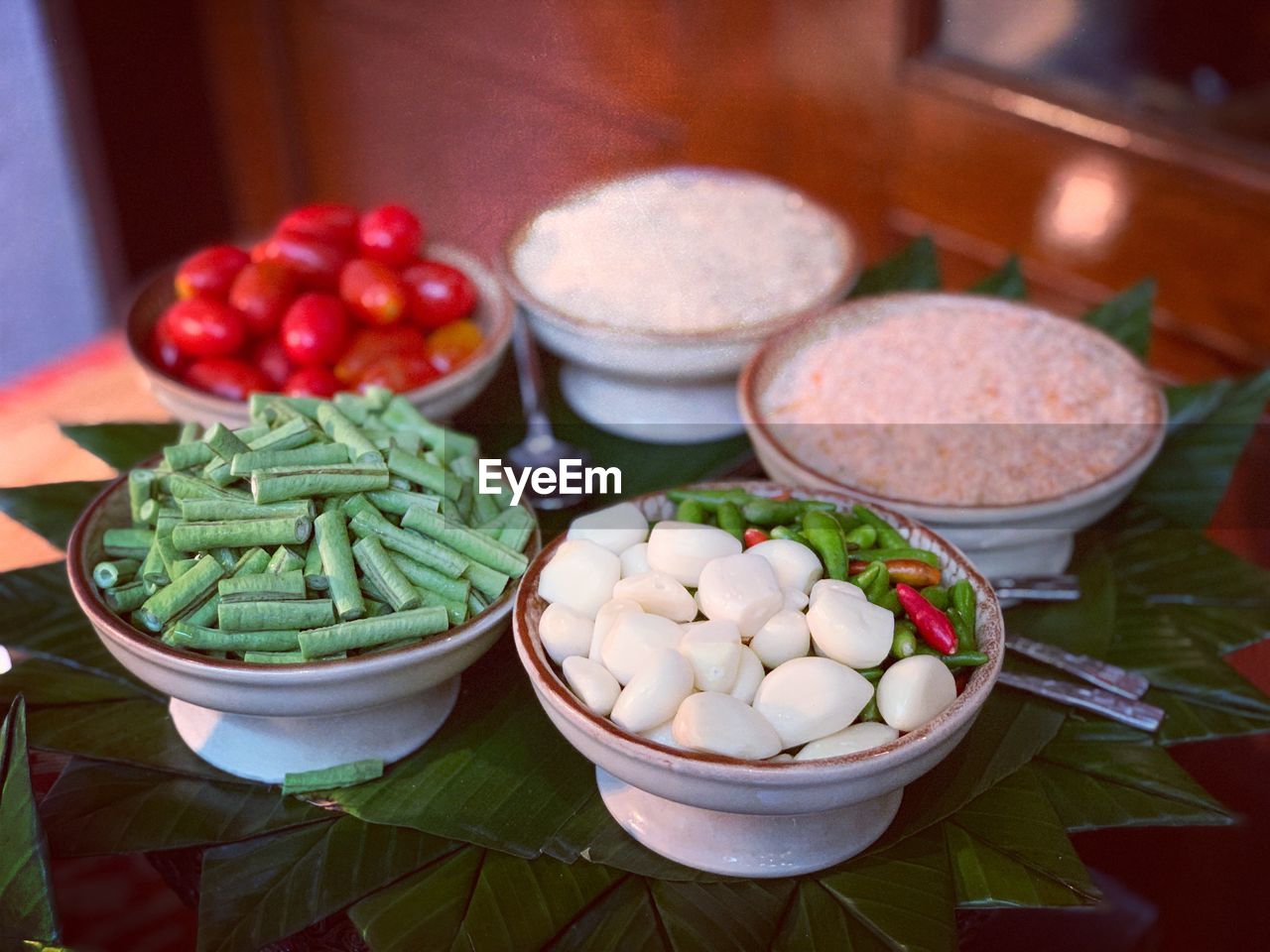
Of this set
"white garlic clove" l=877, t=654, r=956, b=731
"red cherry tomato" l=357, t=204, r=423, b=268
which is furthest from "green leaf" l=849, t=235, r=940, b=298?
"white garlic clove" l=877, t=654, r=956, b=731

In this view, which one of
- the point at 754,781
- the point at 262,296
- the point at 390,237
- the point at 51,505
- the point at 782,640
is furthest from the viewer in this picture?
the point at 390,237

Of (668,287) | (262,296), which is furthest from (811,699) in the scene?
(262,296)

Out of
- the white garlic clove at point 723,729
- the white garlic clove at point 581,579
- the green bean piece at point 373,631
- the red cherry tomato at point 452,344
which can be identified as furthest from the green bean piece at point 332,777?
the red cherry tomato at point 452,344

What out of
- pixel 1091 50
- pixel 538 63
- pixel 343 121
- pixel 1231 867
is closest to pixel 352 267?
pixel 538 63

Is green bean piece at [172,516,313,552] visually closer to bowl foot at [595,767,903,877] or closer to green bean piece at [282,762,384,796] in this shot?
green bean piece at [282,762,384,796]

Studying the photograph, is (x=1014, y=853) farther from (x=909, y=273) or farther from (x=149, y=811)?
(x=909, y=273)

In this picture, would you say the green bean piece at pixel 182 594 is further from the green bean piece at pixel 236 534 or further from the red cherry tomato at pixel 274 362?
the red cherry tomato at pixel 274 362

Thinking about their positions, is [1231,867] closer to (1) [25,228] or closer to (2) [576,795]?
(2) [576,795]
